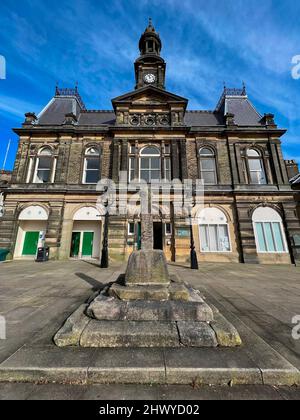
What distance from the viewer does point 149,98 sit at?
54.5 ft

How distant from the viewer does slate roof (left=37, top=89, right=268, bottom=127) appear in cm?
1775

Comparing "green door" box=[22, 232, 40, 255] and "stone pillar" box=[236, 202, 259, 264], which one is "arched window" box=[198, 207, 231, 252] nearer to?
"stone pillar" box=[236, 202, 259, 264]

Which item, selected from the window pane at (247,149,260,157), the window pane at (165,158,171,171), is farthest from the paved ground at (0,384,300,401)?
Answer: the window pane at (247,149,260,157)

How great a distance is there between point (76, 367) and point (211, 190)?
14.3m

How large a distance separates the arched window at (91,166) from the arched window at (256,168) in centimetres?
1327

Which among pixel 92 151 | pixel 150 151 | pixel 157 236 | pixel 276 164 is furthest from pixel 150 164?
pixel 276 164

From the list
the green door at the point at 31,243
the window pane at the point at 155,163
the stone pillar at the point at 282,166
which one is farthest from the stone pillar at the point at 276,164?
the green door at the point at 31,243

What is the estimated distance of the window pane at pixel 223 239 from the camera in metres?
14.0

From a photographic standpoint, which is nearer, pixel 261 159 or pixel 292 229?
pixel 292 229

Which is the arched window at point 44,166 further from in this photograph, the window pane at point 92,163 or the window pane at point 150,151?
the window pane at point 150,151

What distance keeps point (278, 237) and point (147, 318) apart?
583 inches

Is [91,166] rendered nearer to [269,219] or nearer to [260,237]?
[260,237]

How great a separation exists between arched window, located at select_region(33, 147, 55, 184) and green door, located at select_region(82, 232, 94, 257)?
5.89m
